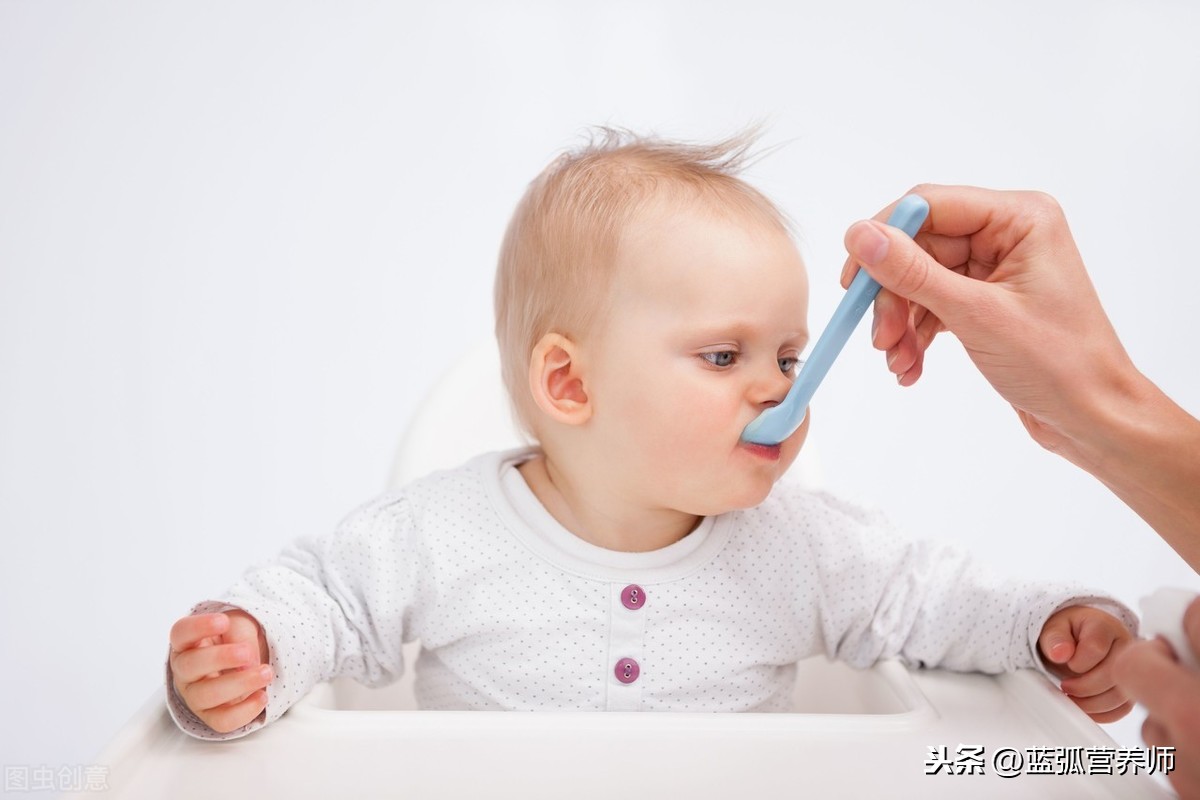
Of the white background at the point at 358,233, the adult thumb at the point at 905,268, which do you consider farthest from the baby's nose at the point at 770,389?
the white background at the point at 358,233

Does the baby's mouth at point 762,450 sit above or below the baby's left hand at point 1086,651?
above

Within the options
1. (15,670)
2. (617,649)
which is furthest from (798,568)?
(15,670)

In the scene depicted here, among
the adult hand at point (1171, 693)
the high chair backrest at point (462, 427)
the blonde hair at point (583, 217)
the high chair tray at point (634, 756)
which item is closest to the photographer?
the adult hand at point (1171, 693)

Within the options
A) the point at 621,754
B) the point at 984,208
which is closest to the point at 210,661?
the point at 621,754

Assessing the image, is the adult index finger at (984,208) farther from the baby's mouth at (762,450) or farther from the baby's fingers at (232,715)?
the baby's fingers at (232,715)

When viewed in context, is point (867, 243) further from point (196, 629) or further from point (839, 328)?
point (196, 629)

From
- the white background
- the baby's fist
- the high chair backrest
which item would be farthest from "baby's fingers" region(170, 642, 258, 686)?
the white background

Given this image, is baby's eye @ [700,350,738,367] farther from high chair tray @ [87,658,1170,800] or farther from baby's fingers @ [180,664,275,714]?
baby's fingers @ [180,664,275,714]

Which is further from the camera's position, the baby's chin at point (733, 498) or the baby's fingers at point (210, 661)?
the baby's chin at point (733, 498)

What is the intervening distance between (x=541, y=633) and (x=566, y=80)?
1.40 m

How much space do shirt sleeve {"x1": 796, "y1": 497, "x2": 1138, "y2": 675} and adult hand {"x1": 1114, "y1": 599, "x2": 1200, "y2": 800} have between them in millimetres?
300

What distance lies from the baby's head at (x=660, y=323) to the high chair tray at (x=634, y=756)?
206 mm

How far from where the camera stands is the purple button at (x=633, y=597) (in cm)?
101

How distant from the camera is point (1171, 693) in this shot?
23.8 inches
